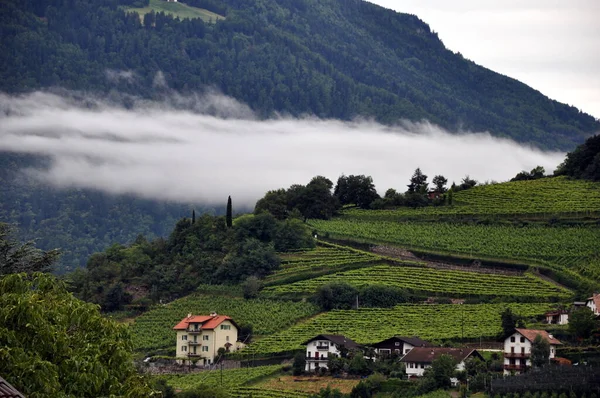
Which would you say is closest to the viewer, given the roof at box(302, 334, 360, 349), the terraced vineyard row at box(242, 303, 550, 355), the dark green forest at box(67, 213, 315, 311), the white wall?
the white wall

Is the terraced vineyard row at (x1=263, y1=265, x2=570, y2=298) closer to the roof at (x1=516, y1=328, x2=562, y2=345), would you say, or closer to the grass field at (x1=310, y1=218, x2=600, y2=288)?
the grass field at (x1=310, y1=218, x2=600, y2=288)

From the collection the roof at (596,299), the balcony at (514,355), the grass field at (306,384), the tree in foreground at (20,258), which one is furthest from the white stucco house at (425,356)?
the tree in foreground at (20,258)

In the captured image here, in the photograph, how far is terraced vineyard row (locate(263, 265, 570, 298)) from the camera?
94.9 m

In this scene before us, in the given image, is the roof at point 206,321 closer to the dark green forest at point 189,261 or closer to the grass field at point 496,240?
the dark green forest at point 189,261

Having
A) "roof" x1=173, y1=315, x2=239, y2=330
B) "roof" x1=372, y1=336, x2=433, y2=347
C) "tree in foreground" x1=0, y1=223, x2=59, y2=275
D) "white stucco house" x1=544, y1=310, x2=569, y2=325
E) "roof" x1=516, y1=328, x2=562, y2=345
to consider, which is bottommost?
"roof" x1=173, y1=315, x2=239, y2=330

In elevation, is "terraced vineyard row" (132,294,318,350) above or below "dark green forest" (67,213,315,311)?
below

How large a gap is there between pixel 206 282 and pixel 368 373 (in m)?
31.7

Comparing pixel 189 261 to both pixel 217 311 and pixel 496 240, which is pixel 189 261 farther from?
pixel 496 240

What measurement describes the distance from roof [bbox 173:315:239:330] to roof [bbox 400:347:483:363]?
17.1 metres

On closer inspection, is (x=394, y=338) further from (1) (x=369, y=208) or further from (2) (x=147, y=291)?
(1) (x=369, y=208)

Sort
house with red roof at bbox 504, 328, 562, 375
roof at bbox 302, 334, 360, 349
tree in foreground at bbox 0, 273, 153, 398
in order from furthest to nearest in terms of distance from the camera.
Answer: roof at bbox 302, 334, 360, 349 → house with red roof at bbox 504, 328, 562, 375 → tree in foreground at bbox 0, 273, 153, 398

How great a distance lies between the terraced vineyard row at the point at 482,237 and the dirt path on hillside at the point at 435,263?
1.05m

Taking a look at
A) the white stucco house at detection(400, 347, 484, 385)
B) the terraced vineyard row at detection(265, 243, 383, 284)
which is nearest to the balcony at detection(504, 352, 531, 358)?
the white stucco house at detection(400, 347, 484, 385)

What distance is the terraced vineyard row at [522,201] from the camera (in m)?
114
